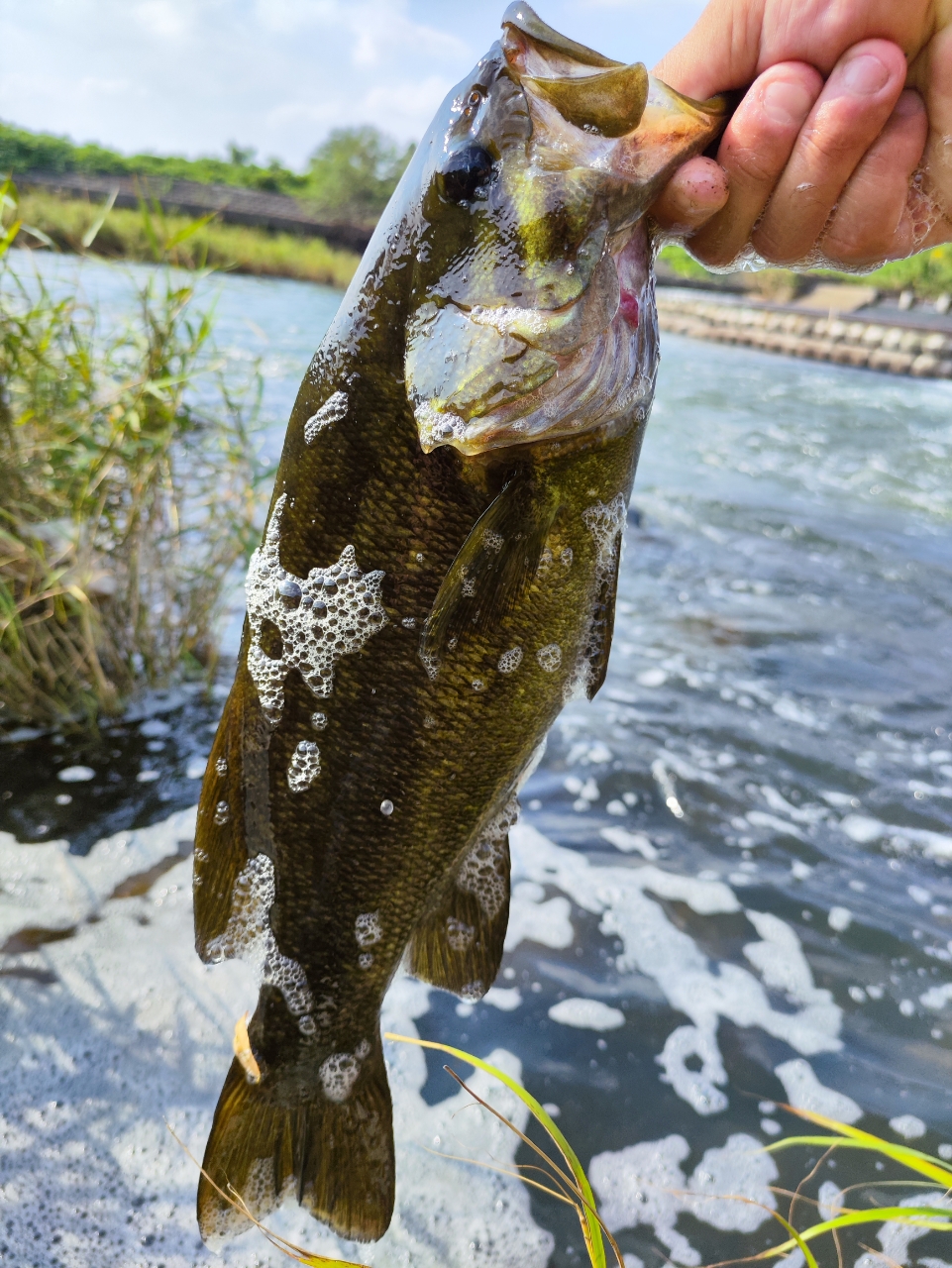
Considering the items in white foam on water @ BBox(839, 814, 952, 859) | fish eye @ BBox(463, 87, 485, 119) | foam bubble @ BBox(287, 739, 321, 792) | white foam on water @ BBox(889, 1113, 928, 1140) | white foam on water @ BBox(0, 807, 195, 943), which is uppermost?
fish eye @ BBox(463, 87, 485, 119)

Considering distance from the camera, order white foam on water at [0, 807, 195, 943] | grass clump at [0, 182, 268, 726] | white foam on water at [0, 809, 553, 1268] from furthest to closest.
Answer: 1. grass clump at [0, 182, 268, 726]
2. white foam on water at [0, 807, 195, 943]
3. white foam on water at [0, 809, 553, 1268]

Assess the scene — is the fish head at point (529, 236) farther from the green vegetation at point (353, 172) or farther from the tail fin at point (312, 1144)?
the green vegetation at point (353, 172)

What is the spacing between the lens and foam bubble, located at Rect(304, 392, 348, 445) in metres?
1.44

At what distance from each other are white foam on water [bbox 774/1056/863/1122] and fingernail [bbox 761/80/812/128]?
8.63ft

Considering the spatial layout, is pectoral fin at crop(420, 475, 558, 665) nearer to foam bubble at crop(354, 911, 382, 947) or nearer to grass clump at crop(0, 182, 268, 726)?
foam bubble at crop(354, 911, 382, 947)

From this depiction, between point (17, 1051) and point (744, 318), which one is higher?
point (744, 318)

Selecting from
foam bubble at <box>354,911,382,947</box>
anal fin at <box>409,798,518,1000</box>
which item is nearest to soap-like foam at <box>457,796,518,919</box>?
anal fin at <box>409,798,518,1000</box>

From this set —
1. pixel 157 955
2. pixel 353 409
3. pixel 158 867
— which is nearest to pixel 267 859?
pixel 353 409

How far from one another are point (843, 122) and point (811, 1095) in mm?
2677

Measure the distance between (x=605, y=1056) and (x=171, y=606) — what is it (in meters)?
2.74

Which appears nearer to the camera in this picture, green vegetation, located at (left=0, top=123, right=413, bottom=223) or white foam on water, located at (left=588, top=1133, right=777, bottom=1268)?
white foam on water, located at (left=588, top=1133, right=777, bottom=1268)

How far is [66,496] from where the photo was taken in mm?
3789

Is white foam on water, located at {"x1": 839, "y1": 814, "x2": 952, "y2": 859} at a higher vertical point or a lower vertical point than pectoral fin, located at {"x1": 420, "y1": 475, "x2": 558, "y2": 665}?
lower

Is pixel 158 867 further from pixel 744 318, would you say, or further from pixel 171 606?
pixel 744 318
